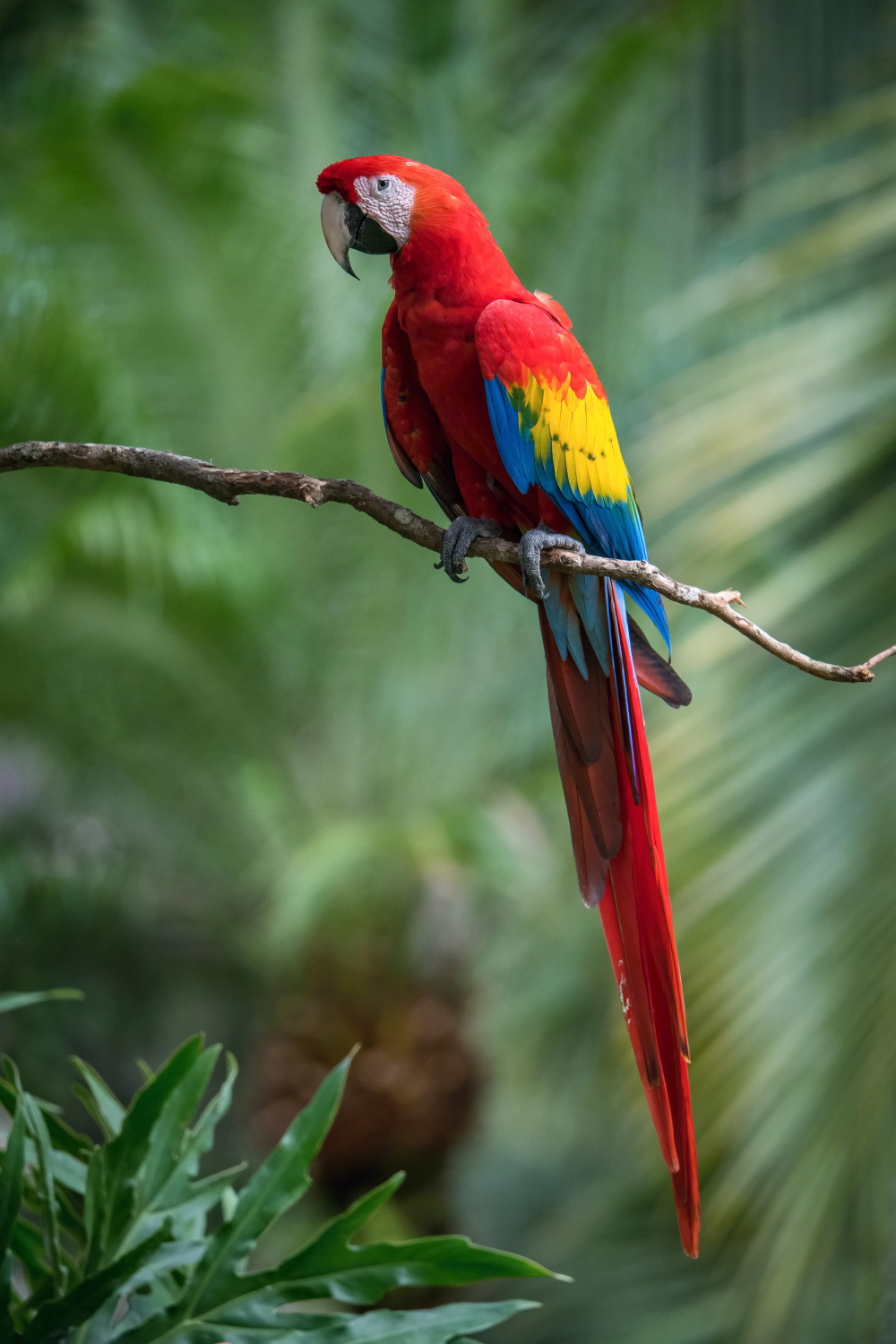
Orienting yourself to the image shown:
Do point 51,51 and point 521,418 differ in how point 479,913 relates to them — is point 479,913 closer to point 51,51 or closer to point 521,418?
point 521,418

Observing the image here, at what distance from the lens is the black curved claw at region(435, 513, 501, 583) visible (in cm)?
57

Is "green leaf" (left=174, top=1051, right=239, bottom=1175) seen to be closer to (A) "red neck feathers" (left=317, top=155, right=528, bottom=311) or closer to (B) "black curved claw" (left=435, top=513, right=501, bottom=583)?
(B) "black curved claw" (left=435, top=513, right=501, bottom=583)

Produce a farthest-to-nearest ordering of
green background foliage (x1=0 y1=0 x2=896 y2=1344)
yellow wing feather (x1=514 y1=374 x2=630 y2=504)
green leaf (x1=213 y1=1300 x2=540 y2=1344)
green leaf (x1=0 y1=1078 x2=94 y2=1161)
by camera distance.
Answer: green background foliage (x1=0 y1=0 x2=896 y2=1344), green leaf (x1=0 y1=1078 x2=94 y2=1161), green leaf (x1=213 y1=1300 x2=540 y2=1344), yellow wing feather (x1=514 y1=374 x2=630 y2=504)

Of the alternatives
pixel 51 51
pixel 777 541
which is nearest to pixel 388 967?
pixel 777 541

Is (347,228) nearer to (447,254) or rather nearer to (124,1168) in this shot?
(447,254)

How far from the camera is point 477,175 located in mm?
1476

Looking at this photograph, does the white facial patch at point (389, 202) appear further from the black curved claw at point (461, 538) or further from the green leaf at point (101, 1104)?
the green leaf at point (101, 1104)

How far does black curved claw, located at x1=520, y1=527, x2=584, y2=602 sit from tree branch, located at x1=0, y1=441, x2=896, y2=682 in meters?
0.01

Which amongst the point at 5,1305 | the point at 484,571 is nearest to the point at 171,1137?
the point at 5,1305

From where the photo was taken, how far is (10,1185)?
24.7 inches

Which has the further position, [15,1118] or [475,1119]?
[475,1119]

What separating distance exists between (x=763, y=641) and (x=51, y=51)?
1.84 metres

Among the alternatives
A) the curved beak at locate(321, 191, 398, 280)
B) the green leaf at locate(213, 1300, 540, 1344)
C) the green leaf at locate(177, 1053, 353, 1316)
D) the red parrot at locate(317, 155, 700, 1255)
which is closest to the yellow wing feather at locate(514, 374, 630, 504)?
the red parrot at locate(317, 155, 700, 1255)

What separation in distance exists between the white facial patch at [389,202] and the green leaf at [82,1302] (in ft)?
1.91
